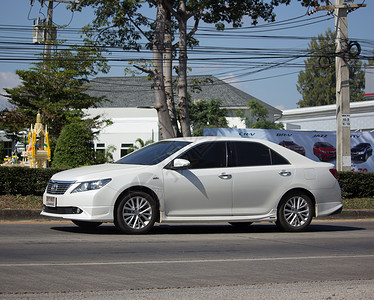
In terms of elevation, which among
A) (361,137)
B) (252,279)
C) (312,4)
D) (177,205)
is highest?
(312,4)

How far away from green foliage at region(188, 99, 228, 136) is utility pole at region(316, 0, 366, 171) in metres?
25.1

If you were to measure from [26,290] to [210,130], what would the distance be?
1660cm

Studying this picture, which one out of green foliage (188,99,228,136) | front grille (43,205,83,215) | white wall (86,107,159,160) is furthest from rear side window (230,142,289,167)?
green foliage (188,99,228,136)

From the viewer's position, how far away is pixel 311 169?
437 inches

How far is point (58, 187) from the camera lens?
384 inches

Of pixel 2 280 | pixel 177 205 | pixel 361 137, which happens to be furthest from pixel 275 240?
pixel 361 137

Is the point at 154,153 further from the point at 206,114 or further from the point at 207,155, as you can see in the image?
the point at 206,114

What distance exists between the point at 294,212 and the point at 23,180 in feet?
22.6

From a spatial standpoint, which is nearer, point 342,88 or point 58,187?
point 58,187

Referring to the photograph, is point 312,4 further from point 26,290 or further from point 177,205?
point 26,290

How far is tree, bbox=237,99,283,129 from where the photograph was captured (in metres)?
41.2

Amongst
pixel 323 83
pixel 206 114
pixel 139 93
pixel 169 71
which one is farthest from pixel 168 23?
pixel 323 83

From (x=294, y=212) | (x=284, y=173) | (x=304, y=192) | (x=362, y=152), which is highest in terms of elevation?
(x=362, y=152)

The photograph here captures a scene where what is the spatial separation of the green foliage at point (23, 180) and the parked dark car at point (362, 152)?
1480 centimetres
